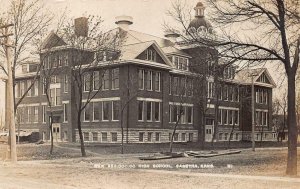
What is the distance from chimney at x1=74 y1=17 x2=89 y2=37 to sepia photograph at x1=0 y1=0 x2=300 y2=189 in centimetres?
4

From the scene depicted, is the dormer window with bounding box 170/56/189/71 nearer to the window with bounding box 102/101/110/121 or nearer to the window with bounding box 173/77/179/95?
the window with bounding box 173/77/179/95

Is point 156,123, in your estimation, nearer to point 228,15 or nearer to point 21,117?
point 21,117

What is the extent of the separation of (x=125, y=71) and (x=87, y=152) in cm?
503

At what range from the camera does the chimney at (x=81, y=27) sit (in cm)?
1759

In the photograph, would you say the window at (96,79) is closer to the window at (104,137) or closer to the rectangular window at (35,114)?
the window at (104,137)

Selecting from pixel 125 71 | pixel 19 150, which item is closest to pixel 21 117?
pixel 19 150

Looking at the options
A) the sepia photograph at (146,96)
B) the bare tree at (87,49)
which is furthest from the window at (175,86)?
the bare tree at (87,49)

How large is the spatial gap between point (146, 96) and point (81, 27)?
8.77 metres

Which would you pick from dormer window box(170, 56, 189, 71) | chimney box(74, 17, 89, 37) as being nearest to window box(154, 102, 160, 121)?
dormer window box(170, 56, 189, 71)

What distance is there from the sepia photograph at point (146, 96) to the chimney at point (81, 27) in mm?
42

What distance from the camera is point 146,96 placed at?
26.1 meters

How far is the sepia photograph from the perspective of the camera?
11.9 m

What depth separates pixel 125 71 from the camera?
23.6m

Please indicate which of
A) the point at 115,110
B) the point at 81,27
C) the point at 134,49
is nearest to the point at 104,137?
the point at 115,110
